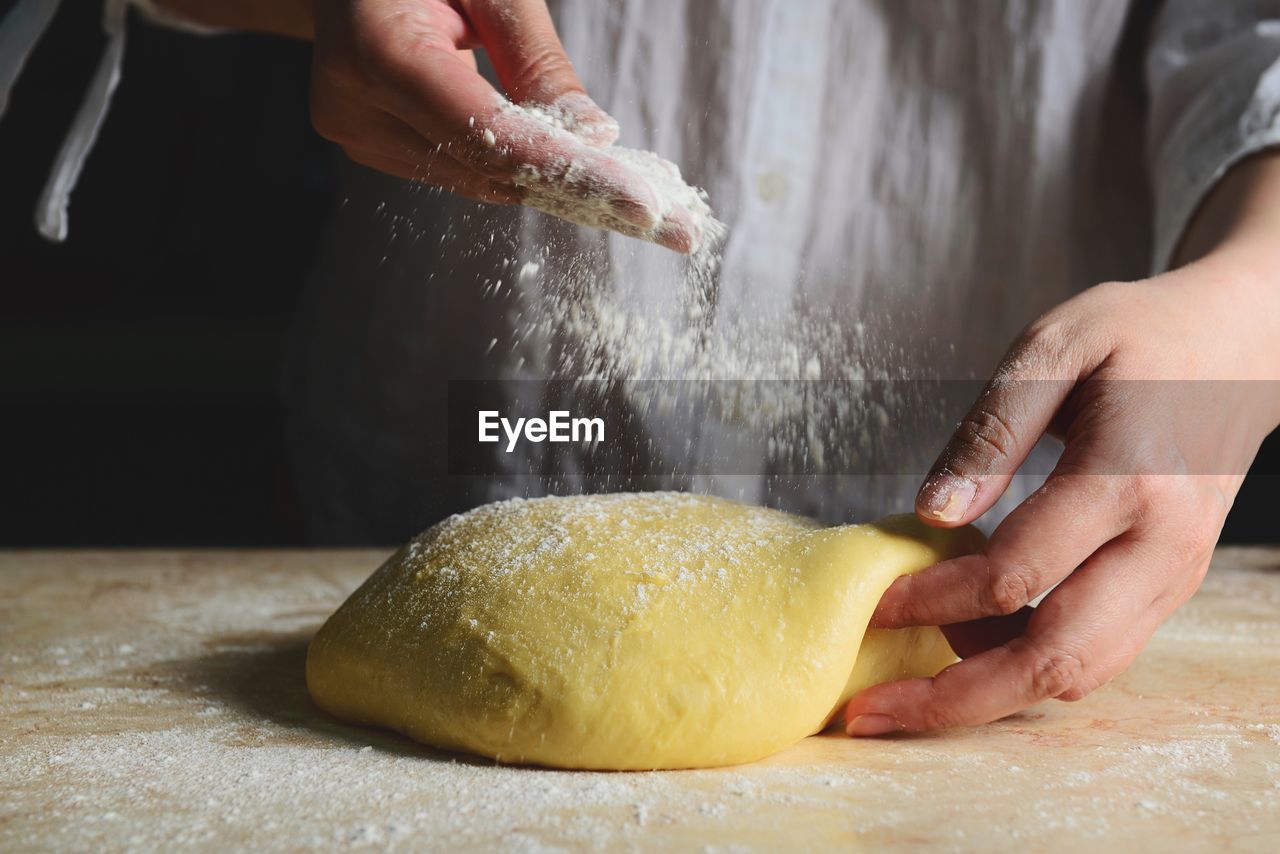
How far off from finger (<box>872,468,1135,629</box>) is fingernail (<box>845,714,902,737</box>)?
116 mm

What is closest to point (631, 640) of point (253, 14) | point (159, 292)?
point (253, 14)

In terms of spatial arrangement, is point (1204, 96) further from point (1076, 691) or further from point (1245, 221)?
point (1076, 691)

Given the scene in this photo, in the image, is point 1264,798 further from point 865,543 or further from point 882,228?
point 882,228

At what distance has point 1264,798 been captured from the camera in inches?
31.0

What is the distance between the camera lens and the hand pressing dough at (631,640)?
829 mm

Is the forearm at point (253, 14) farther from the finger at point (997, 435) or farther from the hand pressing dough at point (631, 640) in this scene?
the finger at point (997, 435)

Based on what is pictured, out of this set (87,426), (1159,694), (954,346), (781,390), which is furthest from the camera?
(87,426)

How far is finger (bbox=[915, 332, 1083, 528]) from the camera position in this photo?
850 mm

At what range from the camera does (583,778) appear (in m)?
0.82

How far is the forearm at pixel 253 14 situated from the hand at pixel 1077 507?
895mm

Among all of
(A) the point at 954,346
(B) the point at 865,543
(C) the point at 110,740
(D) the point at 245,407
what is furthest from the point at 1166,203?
(D) the point at 245,407

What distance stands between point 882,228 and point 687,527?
80 cm

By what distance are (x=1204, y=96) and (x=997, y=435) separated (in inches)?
34.5

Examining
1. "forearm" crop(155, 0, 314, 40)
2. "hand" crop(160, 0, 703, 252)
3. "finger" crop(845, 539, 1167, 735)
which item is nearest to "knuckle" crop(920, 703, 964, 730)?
"finger" crop(845, 539, 1167, 735)
